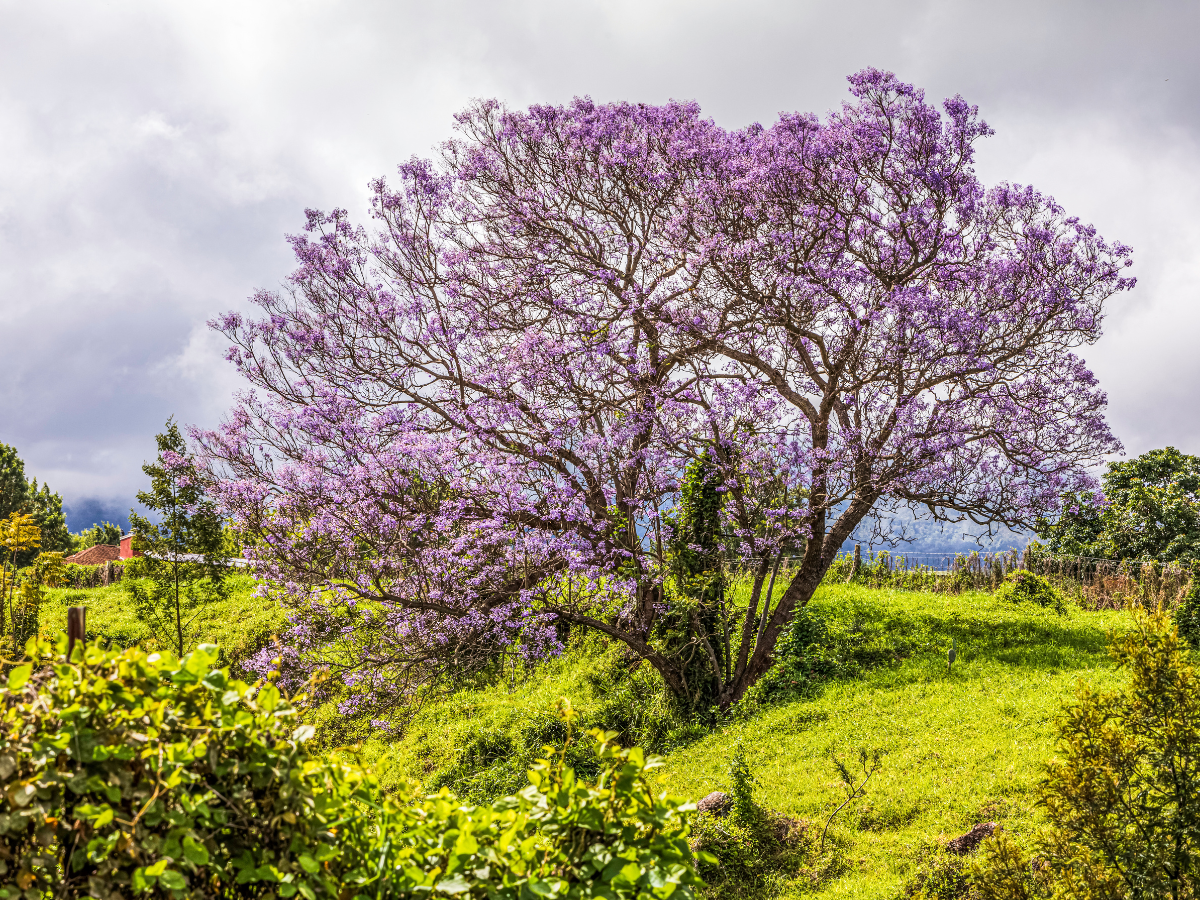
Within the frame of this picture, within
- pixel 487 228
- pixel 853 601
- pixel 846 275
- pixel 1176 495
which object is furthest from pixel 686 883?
pixel 1176 495

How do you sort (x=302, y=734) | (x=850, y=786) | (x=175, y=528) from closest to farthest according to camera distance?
(x=302, y=734) → (x=850, y=786) → (x=175, y=528)

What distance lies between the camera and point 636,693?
38.4 ft

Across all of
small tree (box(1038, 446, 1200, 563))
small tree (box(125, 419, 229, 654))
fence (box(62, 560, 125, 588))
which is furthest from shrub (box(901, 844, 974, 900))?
fence (box(62, 560, 125, 588))

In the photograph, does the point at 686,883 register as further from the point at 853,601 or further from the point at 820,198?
the point at 853,601

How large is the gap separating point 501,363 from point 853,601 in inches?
315

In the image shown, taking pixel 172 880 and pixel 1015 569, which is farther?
pixel 1015 569

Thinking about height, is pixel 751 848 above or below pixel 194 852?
below

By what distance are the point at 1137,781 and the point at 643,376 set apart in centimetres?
747

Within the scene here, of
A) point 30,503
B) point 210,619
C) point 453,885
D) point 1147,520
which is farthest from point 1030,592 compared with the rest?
point 30,503

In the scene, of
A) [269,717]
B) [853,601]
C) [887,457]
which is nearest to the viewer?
[269,717]

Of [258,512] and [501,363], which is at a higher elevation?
[501,363]

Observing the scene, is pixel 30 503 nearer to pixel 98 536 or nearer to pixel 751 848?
pixel 98 536

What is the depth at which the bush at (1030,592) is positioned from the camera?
14.1m

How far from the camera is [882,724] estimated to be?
30.0 feet
